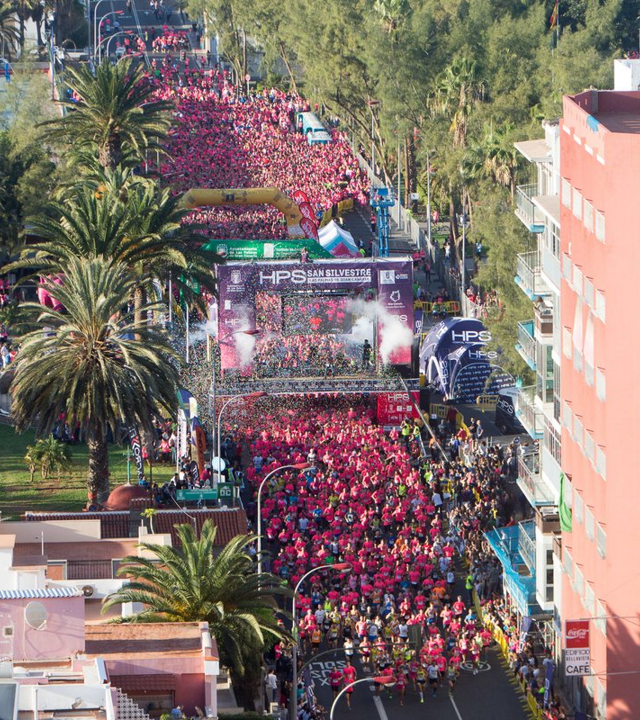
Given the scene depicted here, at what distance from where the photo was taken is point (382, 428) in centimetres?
7606

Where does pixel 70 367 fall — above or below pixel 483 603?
above

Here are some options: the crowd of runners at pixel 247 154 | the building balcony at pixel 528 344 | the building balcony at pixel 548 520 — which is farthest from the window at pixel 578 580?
the crowd of runners at pixel 247 154

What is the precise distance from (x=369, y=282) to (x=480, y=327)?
4.49 m

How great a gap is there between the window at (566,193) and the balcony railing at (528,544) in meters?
9.36

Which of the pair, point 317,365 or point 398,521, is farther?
point 317,365

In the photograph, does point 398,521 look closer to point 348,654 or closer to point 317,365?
point 348,654

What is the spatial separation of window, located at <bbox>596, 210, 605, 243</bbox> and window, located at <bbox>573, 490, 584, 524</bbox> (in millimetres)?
6880

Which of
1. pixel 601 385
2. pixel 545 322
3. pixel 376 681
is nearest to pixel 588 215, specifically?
pixel 601 385

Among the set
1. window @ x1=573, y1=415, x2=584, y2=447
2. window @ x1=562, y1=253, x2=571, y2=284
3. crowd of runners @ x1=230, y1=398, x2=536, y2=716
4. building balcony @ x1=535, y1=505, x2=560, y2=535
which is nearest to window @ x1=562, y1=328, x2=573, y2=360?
window @ x1=562, y1=253, x2=571, y2=284

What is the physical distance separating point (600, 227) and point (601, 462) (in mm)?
5539

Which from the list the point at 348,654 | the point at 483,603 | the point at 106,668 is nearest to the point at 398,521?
the point at 483,603

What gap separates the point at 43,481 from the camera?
71875 mm

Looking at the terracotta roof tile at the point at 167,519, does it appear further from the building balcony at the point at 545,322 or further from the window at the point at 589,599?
the window at the point at 589,599

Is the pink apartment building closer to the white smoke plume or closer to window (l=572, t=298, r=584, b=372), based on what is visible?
window (l=572, t=298, r=584, b=372)
